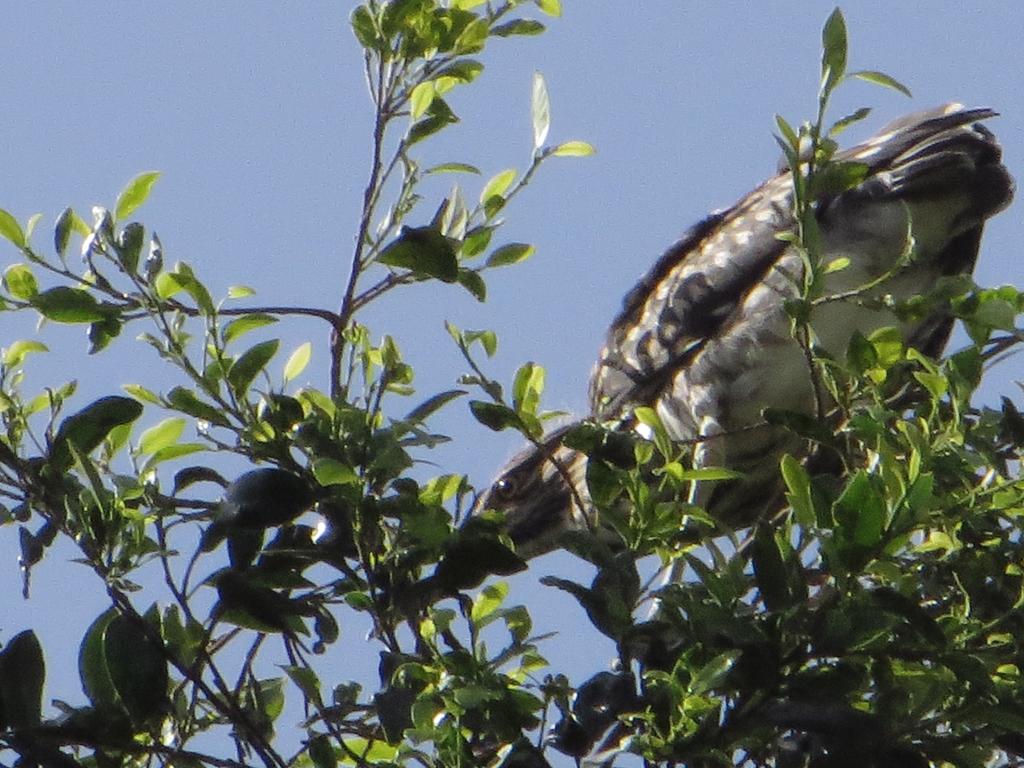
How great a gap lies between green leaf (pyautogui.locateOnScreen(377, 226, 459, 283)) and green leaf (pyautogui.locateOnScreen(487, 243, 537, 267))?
0.61 ft

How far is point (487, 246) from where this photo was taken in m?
2.75

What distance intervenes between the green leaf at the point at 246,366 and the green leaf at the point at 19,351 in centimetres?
39

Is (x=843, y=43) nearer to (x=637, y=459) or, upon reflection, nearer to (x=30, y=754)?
(x=637, y=459)

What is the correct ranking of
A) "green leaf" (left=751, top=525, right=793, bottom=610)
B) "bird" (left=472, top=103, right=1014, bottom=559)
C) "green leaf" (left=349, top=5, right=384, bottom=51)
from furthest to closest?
"bird" (left=472, top=103, right=1014, bottom=559), "green leaf" (left=349, top=5, right=384, bottom=51), "green leaf" (left=751, top=525, right=793, bottom=610)

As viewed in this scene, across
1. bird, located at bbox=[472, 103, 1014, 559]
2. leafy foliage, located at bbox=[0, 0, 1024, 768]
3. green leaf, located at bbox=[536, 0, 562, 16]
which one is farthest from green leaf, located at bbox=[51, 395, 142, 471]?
bird, located at bbox=[472, 103, 1014, 559]

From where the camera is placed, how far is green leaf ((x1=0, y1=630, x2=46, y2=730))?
7.77 feet

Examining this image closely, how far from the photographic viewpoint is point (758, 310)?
5.10m

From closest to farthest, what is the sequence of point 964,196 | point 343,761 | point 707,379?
1. point 343,761
2. point 964,196
3. point 707,379

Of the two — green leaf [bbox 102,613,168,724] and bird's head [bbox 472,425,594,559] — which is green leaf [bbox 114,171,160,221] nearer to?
green leaf [bbox 102,613,168,724]

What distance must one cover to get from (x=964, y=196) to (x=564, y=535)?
2.71 meters

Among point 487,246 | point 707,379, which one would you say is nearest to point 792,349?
point 707,379

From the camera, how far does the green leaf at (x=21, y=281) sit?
103 inches

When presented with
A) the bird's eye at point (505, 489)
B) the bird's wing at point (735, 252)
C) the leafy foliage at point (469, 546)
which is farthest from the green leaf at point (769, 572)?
the bird's eye at point (505, 489)

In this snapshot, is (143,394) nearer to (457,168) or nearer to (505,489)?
(457,168)
